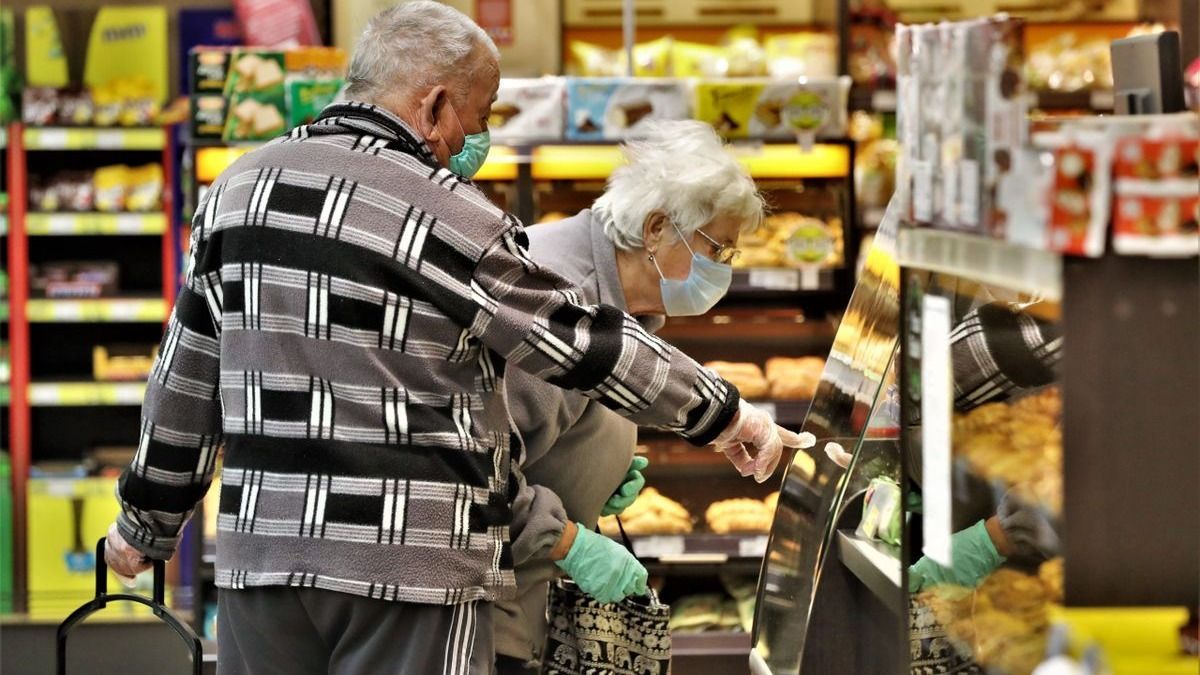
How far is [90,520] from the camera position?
644cm

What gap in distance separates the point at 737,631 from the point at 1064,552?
10.00ft

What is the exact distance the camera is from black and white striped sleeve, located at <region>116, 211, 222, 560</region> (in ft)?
7.59

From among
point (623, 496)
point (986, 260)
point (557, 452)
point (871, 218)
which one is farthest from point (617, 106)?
point (986, 260)

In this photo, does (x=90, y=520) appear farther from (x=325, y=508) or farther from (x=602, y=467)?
(x=325, y=508)

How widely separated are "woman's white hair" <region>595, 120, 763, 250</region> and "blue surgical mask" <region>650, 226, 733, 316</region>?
8 cm

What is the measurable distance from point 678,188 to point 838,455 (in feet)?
2.27

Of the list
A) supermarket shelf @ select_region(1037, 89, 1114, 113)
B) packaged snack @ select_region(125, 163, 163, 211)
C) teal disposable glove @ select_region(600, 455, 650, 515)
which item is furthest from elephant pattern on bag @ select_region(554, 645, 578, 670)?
packaged snack @ select_region(125, 163, 163, 211)

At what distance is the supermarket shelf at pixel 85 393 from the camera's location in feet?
20.5

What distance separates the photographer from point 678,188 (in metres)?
2.86

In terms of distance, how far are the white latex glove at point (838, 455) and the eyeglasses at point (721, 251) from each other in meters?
0.62

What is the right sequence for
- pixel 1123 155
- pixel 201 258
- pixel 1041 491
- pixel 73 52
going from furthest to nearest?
1. pixel 73 52
2. pixel 201 258
3. pixel 1041 491
4. pixel 1123 155

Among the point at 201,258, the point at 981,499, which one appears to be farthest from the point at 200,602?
the point at 981,499

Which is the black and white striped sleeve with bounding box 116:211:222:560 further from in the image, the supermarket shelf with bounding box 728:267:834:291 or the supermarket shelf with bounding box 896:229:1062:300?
the supermarket shelf with bounding box 728:267:834:291

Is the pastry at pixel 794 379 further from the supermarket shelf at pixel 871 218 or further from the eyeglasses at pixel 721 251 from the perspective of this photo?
the eyeglasses at pixel 721 251
